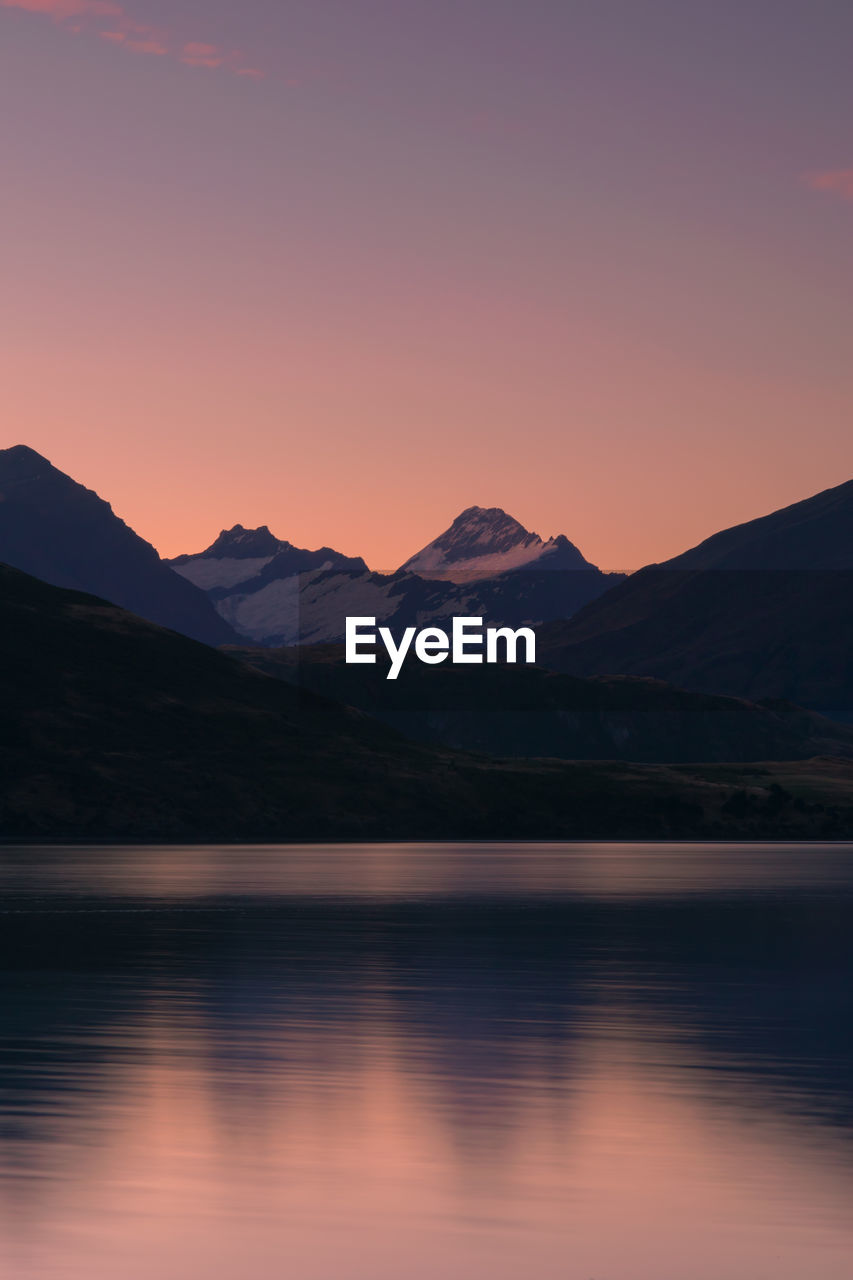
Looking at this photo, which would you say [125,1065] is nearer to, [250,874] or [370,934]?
[370,934]

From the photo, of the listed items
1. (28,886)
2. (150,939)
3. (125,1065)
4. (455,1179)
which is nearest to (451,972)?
(150,939)

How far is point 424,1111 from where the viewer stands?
3184 centimetres

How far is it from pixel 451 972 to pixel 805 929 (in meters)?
31.3

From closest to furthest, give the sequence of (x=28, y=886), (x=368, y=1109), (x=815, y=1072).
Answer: (x=368, y=1109), (x=815, y=1072), (x=28, y=886)

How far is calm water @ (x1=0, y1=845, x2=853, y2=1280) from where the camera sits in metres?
21.8

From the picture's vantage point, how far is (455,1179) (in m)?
25.8

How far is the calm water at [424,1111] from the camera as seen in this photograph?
858 inches

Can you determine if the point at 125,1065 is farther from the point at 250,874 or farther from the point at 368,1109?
the point at 250,874

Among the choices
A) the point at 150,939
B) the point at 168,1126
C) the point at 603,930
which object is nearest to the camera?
the point at 168,1126

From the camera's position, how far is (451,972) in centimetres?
6262

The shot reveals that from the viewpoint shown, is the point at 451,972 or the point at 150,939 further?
the point at 150,939

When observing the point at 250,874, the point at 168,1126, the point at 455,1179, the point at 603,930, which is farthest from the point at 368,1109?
the point at 250,874

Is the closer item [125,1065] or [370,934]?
[125,1065]

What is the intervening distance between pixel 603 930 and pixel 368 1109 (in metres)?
57.5
